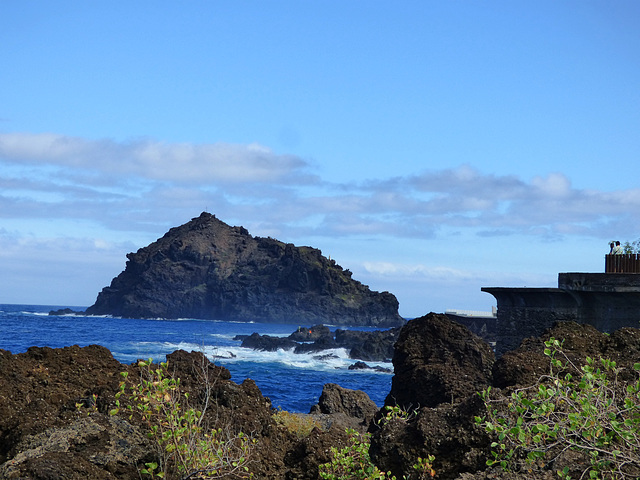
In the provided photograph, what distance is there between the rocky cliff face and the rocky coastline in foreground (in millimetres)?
152314

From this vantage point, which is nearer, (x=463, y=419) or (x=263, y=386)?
(x=463, y=419)

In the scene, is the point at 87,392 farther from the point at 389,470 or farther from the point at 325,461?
the point at 389,470

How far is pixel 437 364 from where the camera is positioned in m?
12.3

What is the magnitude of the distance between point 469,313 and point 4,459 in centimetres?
6922

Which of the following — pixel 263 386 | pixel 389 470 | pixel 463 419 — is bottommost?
pixel 263 386

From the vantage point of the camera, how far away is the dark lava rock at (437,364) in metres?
11.8

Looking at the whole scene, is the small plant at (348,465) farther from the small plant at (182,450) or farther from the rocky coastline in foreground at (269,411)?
the small plant at (182,450)

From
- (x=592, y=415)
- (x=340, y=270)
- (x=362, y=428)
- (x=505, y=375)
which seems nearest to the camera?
(x=592, y=415)

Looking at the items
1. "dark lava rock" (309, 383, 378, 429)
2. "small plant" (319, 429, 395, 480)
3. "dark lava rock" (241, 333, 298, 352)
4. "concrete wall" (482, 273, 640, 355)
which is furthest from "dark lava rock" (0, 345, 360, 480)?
"dark lava rock" (241, 333, 298, 352)

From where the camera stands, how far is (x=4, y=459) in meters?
7.61

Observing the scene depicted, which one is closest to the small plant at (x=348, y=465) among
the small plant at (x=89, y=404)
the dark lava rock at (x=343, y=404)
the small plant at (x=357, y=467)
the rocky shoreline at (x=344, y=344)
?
the small plant at (x=357, y=467)

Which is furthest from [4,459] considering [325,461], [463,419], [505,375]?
[505,375]

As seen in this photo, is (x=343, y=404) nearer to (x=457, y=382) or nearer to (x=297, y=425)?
(x=297, y=425)

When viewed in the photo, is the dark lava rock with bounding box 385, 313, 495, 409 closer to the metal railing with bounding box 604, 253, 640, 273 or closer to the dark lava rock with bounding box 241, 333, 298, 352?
the metal railing with bounding box 604, 253, 640, 273
